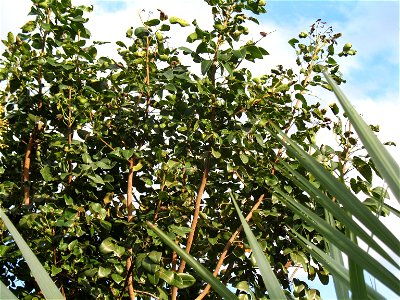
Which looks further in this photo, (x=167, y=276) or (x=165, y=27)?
(x=165, y=27)

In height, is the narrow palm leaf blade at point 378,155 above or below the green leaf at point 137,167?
below

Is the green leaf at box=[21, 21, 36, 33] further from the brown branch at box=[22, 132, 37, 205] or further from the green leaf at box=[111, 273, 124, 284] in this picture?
the green leaf at box=[111, 273, 124, 284]

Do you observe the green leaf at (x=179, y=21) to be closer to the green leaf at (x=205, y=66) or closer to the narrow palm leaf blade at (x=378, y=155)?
the green leaf at (x=205, y=66)

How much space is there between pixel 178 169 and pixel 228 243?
0.38 m

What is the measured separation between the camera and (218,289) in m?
0.65

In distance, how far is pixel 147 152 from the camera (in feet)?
8.87

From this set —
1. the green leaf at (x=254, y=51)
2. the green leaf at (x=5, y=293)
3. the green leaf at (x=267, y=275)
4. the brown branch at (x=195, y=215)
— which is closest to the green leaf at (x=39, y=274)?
the green leaf at (x=5, y=293)

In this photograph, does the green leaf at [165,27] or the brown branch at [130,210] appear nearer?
the brown branch at [130,210]

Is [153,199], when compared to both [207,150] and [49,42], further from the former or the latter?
[49,42]

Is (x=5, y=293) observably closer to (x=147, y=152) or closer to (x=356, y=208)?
(x=356, y=208)

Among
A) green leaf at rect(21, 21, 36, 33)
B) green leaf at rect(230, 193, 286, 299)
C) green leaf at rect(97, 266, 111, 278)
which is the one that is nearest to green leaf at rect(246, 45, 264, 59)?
green leaf at rect(21, 21, 36, 33)

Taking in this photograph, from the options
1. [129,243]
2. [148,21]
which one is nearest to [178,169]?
[129,243]

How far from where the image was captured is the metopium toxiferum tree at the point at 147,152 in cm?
253

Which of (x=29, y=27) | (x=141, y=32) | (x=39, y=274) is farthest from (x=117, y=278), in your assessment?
(x=39, y=274)
